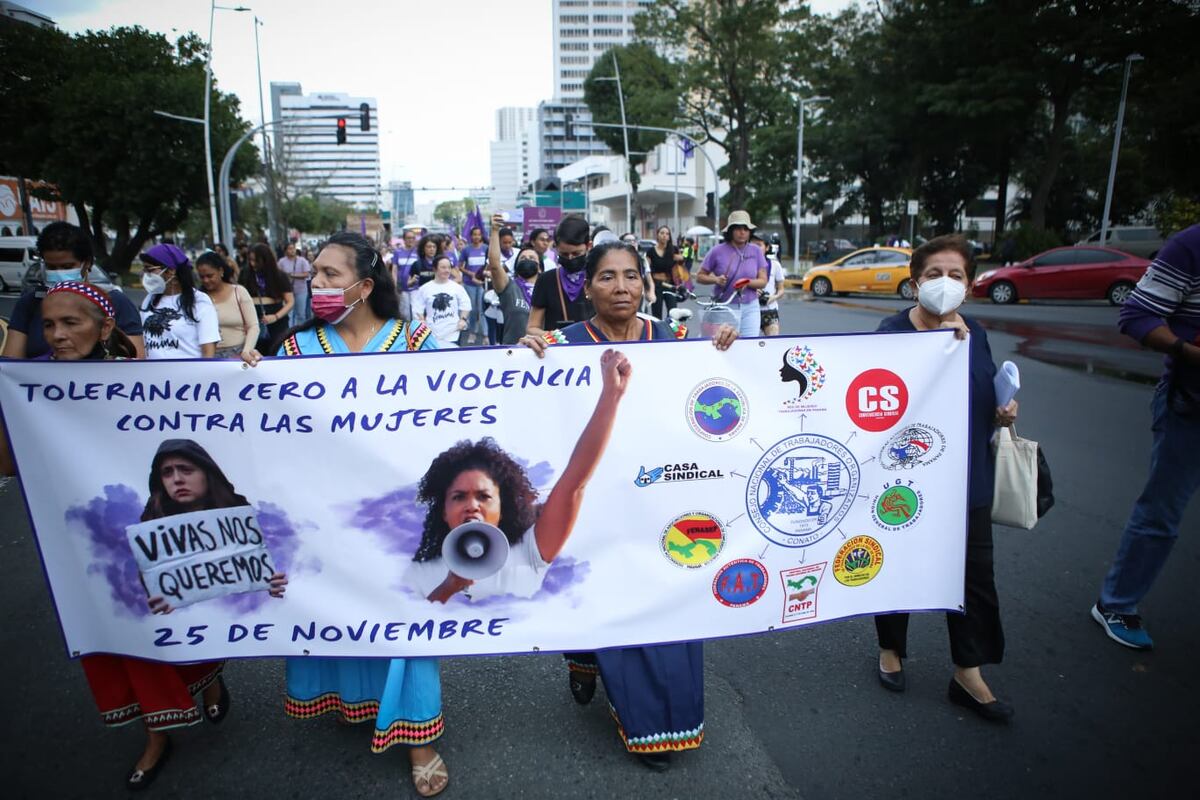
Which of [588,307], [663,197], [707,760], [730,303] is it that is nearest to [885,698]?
[707,760]

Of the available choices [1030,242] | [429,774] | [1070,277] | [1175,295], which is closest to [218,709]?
[429,774]

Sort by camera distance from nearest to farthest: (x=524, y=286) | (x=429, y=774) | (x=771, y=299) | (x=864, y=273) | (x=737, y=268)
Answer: (x=429, y=774) < (x=524, y=286) < (x=737, y=268) < (x=771, y=299) < (x=864, y=273)

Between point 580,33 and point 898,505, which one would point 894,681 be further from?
point 580,33

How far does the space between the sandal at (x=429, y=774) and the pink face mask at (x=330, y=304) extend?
155 centimetres

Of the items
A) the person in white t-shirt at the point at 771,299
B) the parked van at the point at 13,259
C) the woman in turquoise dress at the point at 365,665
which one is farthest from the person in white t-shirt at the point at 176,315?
the parked van at the point at 13,259

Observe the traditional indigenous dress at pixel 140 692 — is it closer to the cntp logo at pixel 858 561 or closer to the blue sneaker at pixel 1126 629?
the cntp logo at pixel 858 561

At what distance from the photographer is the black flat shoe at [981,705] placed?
8.94ft

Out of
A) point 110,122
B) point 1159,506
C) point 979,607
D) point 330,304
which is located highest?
point 110,122

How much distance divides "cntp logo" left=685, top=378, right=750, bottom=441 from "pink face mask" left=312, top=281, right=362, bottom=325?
50.1 inches

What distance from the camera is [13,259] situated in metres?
25.6

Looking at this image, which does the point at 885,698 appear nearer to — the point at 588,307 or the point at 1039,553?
the point at 1039,553

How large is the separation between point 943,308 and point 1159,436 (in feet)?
4.41

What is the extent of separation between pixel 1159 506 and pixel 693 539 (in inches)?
83.6

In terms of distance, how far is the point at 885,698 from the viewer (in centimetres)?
289
